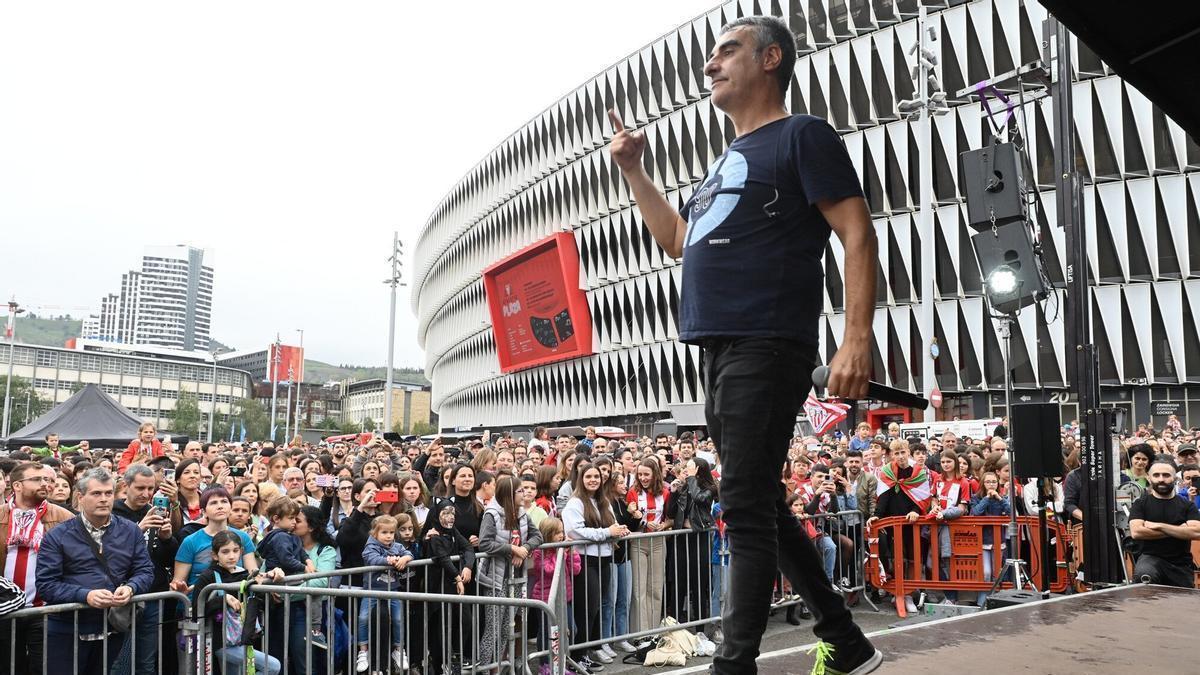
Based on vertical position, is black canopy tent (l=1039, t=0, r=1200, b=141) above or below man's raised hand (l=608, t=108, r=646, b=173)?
above

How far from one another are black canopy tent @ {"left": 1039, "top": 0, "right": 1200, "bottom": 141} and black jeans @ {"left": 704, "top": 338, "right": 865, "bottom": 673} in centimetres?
161

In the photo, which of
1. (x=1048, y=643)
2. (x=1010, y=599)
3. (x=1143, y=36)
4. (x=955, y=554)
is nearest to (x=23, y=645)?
(x=1048, y=643)

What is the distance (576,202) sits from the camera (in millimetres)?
55844

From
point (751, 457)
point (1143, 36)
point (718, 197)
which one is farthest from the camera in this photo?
point (1143, 36)

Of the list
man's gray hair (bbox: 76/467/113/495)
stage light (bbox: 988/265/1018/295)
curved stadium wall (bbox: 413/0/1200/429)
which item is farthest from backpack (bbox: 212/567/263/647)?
curved stadium wall (bbox: 413/0/1200/429)

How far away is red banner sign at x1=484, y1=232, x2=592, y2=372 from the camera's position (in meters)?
54.8

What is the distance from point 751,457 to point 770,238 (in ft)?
2.10

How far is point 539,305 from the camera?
188 ft

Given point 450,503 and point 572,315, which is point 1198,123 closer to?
point 450,503

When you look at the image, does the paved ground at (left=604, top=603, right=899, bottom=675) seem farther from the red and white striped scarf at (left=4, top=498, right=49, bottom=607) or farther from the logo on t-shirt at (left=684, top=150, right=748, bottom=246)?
the logo on t-shirt at (left=684, top=150, right=748, bottom=246)

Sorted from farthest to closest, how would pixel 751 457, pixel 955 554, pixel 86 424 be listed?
pixel 86 424 < pixel 955 554 < pixel 751 457

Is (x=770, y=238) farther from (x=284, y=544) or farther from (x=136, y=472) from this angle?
(x=136, y=472)

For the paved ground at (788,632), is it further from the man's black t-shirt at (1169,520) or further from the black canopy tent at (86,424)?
the black canopy tent at (86,424)

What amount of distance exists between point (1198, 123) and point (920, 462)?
794cm
